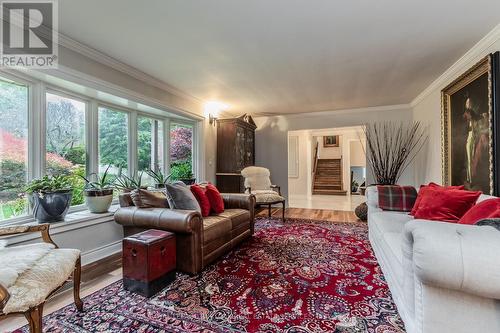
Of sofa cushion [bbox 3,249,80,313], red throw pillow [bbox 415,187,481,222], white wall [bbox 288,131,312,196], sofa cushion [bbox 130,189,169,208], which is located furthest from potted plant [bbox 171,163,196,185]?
white wall [bbox 288,131,312,196]

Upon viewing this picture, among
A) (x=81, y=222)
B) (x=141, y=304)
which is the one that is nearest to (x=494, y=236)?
(x=141, y=304)

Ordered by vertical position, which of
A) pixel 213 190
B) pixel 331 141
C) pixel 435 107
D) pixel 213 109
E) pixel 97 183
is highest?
pixel 213 109

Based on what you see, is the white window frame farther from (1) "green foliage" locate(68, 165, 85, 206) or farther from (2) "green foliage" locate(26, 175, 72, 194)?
(2) "green foliage" locate(26, 175, 72, 194)

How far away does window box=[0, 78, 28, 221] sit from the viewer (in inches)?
86.8

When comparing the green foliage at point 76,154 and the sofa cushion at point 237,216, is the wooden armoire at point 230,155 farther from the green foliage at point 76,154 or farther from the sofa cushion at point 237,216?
the green foliage at point 76,154

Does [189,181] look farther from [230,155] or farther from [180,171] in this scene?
[230,155]

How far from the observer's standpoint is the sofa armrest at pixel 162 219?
2.15 metres

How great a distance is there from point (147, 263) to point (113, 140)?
2.20 meters

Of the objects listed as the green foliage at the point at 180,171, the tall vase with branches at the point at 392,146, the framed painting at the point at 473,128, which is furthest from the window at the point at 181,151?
the framed painting at the point at 473,128

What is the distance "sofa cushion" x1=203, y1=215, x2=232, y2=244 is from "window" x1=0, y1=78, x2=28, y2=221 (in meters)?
1.79

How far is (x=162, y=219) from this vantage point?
2.25m

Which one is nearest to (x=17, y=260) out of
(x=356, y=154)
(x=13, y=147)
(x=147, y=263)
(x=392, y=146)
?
(x=147, y=263)

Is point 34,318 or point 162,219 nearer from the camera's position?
point 34,318

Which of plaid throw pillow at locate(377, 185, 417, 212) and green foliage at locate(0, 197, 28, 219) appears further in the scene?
plaid throw pillow at locate(377, 185, 417, 212)
